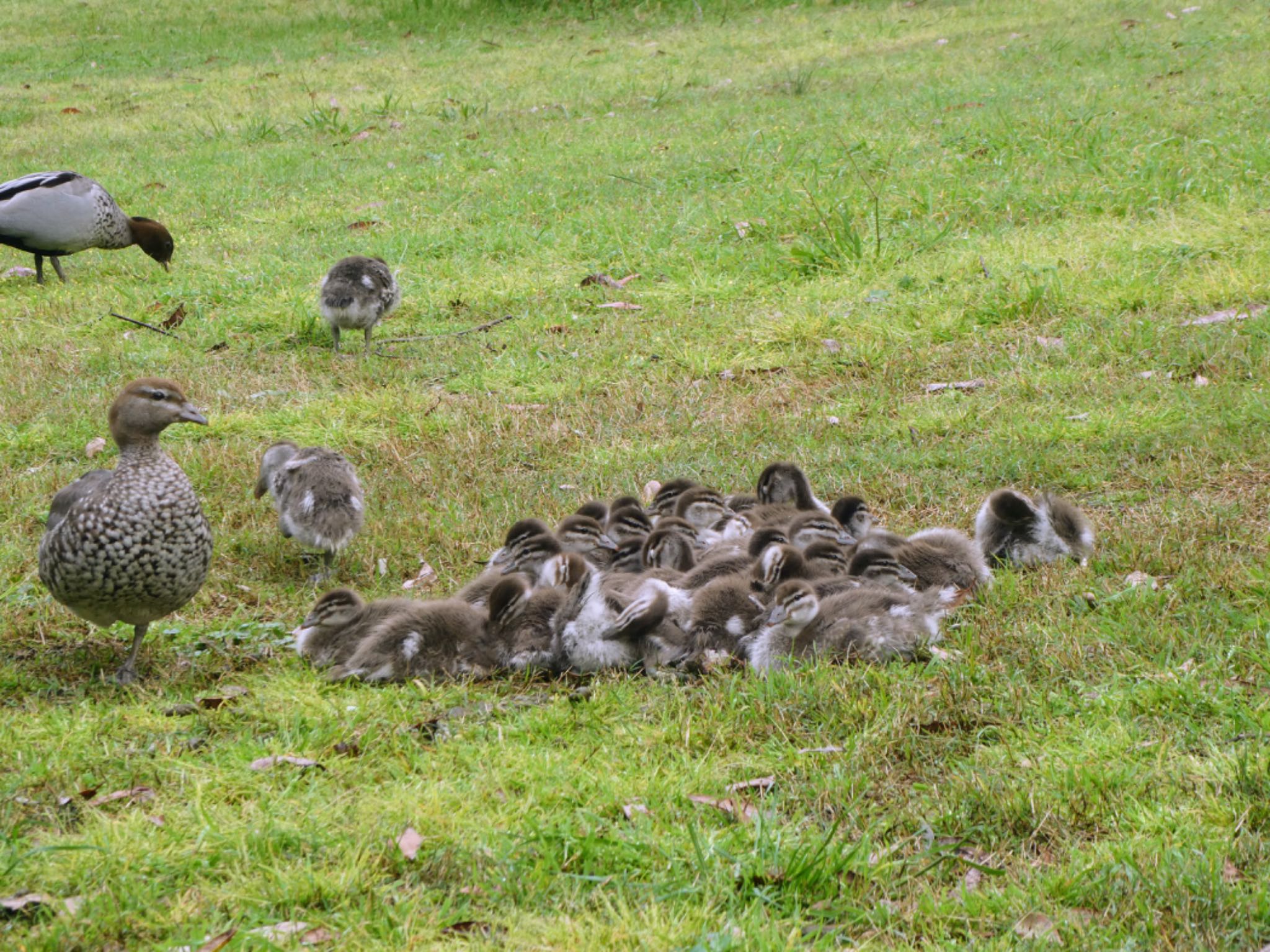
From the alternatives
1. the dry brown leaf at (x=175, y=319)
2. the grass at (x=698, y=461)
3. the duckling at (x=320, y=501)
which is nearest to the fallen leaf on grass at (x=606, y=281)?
the grass at (x=698, y=461)

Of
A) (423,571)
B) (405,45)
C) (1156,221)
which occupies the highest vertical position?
(405,45)

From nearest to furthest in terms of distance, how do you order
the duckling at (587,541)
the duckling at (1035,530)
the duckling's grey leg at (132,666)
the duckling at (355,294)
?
the duckling's grey leg at (132,666), the duckling at (1035,530), the duckling at (587,541), the duckling at (355,294)

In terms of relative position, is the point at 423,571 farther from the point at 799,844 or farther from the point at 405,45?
the point at 405,45

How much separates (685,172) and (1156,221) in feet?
17.2

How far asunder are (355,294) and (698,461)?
11.1 ft

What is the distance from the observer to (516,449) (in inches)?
320

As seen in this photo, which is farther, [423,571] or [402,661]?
[423,571]

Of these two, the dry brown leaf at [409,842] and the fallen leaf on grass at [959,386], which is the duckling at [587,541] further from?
the fallen leaf on grass at [959,386]

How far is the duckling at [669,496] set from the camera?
6785 mm

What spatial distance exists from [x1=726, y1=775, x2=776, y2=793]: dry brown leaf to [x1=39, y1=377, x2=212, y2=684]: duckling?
2.53m

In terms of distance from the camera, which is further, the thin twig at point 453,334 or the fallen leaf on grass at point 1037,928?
the thin twig at point 453,334

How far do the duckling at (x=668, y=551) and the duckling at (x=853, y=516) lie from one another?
872 mm

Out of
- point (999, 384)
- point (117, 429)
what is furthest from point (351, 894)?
point (999, 384)

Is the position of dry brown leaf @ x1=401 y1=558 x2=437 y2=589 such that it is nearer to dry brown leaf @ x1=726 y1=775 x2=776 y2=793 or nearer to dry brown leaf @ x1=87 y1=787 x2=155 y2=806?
dry brown leaf @ x1=87 y1=787 x2=155 y2=806
